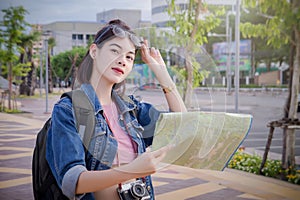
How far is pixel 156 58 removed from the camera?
121cm

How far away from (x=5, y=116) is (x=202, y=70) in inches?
54.6

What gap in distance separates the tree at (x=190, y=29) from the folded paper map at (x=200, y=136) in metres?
0.08

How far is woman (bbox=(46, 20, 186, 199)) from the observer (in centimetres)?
108

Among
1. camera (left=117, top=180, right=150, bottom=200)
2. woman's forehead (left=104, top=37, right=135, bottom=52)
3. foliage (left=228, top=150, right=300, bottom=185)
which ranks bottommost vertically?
foliage (left=228, top=150, right=300, bottom=185)

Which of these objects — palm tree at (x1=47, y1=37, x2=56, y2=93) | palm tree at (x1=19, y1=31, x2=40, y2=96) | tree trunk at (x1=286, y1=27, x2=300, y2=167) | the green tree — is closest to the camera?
the green tree

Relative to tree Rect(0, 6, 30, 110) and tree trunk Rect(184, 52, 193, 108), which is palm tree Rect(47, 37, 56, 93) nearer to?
tree Rect(0, 6, 30, 110)

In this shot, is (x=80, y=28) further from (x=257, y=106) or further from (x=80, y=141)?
(x=257, y=106)

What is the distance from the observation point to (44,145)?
119cm

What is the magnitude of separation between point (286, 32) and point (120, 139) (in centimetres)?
296

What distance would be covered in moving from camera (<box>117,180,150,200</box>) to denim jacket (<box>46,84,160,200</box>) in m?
0.06

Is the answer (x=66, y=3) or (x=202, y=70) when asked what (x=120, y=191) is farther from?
(x=66, y=3)

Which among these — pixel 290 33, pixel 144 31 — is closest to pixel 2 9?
pixel 144 31

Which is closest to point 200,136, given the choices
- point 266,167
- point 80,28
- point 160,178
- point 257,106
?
point 80,28

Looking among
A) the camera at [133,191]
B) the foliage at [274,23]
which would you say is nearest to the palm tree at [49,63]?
the camera at [133,191]
